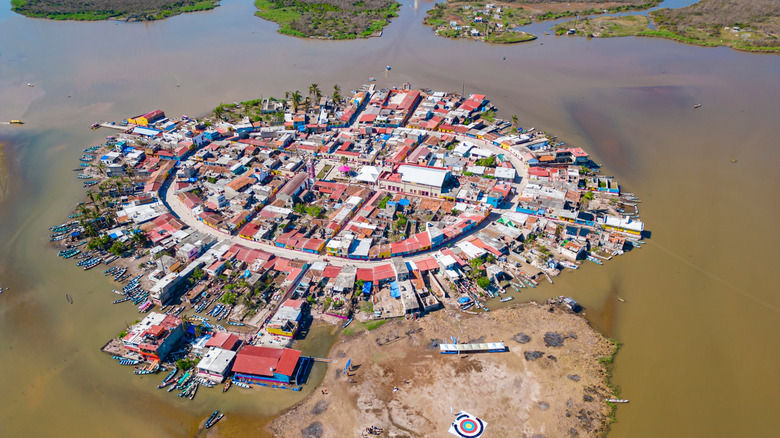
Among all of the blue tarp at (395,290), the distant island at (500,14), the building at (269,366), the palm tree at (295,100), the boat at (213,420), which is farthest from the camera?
the distant island at (500,14)

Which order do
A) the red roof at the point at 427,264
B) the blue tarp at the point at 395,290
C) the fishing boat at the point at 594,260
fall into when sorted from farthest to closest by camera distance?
the fishing boat at the point at 594,260 < the red roof at the point at 427,264 < the blue tarp at the point at 395,290

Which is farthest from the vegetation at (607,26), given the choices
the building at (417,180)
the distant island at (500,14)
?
the building at (417,180)

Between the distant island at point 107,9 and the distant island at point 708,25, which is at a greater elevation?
the distant island at point 708,25

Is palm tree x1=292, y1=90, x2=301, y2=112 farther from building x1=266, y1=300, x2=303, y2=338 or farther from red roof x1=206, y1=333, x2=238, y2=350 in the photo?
red roof x1=206, y1=333, x2=238, y2=350

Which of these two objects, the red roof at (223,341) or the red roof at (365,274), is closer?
the red roof at (223,341)

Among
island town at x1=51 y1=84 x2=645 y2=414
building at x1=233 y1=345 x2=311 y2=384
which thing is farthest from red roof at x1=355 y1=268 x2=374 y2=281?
building at x1=233 y1=345 x2=311 y2=384

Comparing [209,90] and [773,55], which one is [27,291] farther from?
[773,55]

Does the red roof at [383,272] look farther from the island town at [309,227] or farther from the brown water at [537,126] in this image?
the brown water at [537,126]

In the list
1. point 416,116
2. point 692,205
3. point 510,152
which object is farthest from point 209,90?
point 692,205
